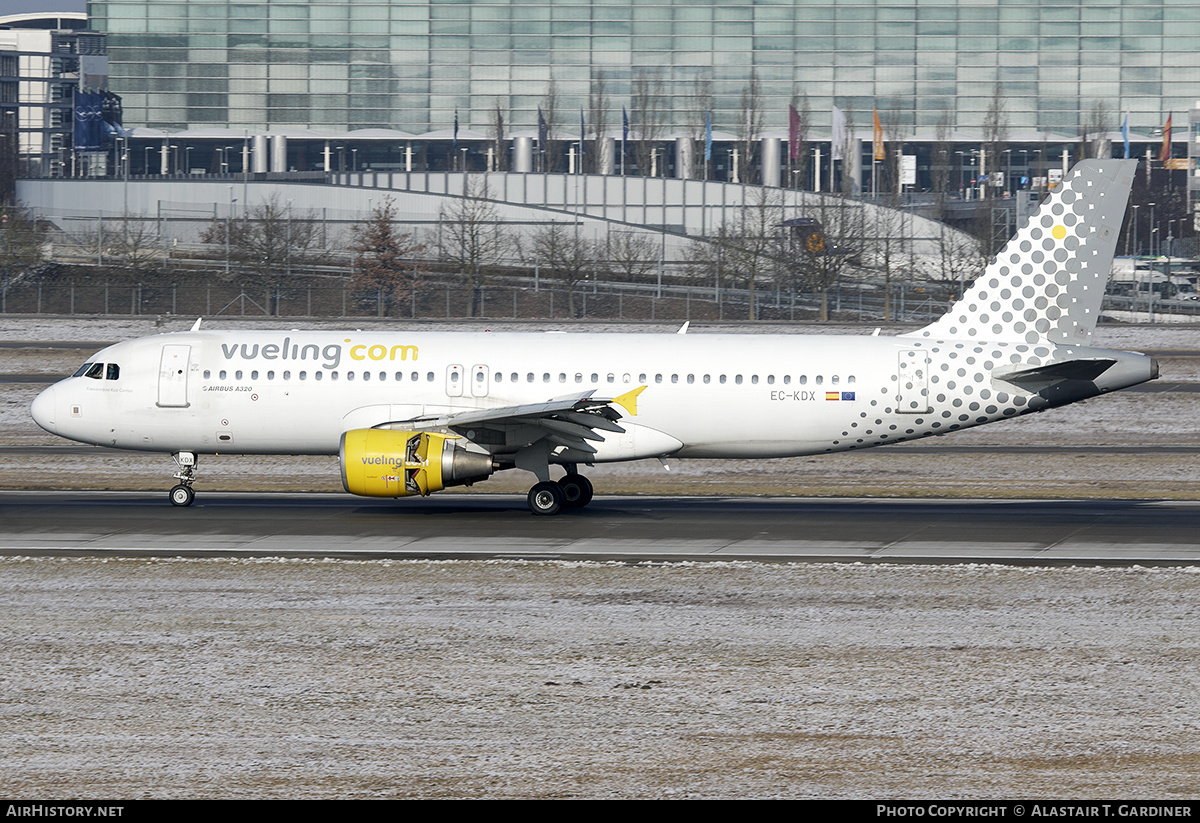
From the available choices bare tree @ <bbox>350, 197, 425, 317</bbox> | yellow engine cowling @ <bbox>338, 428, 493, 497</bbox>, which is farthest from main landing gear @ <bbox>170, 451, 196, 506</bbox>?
bare tree @ <bbox>350, 197, 425, 317</bbox>

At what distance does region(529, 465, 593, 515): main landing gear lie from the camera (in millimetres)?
30938

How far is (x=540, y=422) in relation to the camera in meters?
30.1

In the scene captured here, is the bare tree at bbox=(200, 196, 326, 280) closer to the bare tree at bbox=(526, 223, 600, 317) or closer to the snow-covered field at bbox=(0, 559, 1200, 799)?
the bare tree at bbox=(526, 223, 600, 317)

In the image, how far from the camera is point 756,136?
144 m

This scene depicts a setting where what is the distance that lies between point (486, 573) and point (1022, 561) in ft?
31.5

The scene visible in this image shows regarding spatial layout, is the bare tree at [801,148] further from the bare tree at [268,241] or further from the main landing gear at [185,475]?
the main landing gear at [185,475]

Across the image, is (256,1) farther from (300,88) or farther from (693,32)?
(693,32)

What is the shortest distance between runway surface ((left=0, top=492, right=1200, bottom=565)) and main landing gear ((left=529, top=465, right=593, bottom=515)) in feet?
1.28

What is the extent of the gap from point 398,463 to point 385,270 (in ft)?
195

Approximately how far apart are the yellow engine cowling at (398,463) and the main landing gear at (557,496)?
86.9 inches

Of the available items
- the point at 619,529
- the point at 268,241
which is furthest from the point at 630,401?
the point at 268,241

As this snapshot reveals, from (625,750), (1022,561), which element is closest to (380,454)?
(1022,561)

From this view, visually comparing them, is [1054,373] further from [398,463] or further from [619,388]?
[398,463]

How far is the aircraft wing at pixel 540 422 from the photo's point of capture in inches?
1152
